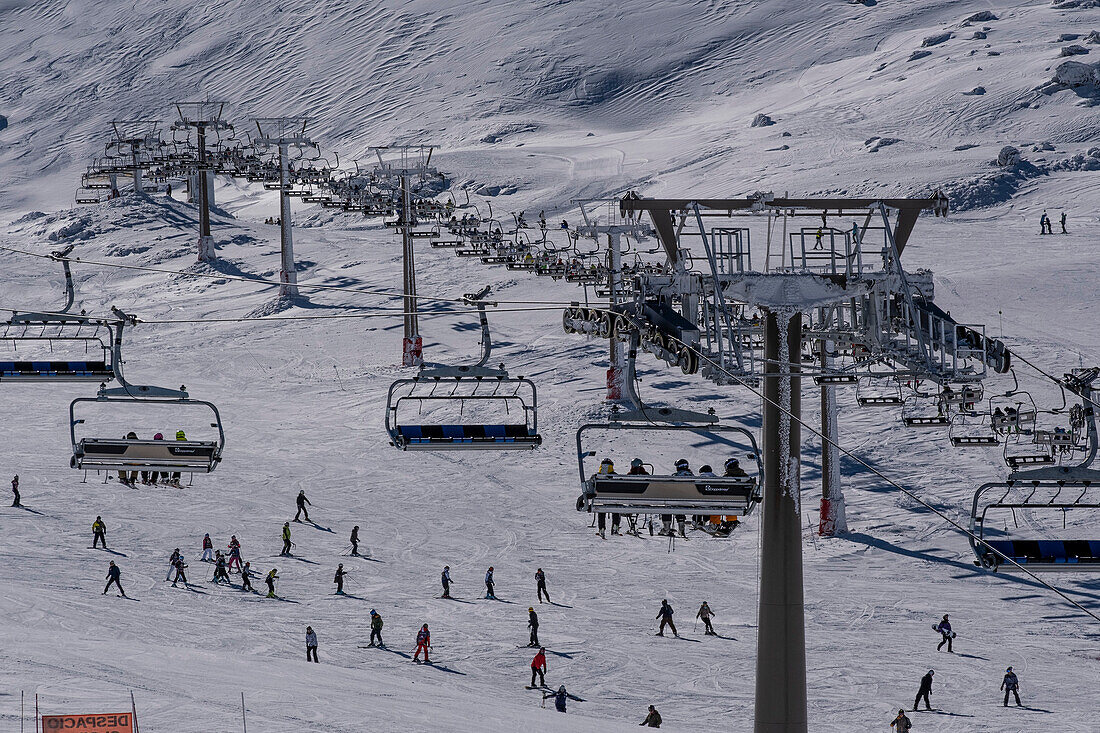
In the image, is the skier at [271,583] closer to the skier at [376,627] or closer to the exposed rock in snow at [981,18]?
the skier at [376,627]

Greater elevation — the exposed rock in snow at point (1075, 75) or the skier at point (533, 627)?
the exposed rock in snow at point (1075, 75)

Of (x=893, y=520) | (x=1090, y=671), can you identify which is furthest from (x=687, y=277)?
(x=893, y=520)

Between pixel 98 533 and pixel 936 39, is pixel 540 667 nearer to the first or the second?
pixel 98 533

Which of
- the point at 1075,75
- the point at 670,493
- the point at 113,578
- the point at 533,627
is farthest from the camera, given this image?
the point at 1075,75

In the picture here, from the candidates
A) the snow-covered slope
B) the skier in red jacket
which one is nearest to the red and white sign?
the skier in red jacket

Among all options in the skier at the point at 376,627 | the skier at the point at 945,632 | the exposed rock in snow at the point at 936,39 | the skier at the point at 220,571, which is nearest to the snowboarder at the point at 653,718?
the skier at the point at 376,627

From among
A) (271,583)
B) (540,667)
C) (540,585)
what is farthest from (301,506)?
(540,667)

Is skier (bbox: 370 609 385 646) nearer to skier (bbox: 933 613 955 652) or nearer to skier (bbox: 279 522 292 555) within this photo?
skier (bbox: 279 522 292 555)

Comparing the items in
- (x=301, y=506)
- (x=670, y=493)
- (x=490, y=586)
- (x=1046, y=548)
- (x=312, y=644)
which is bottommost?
(x=312, y=644)
